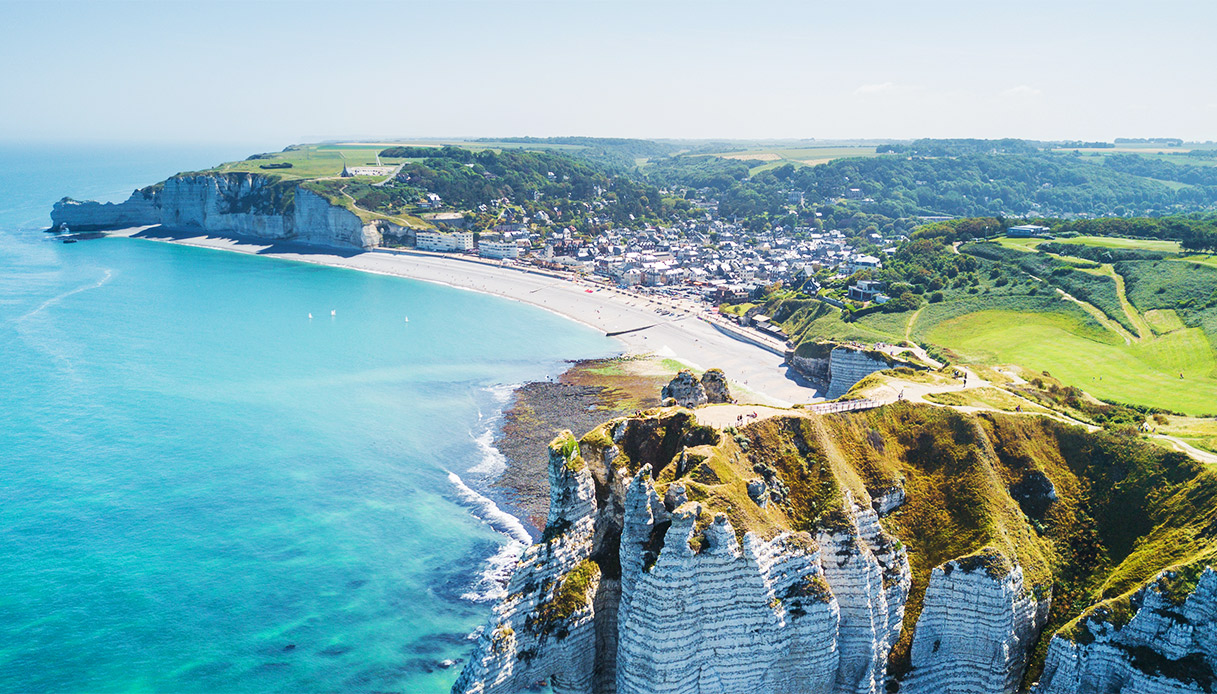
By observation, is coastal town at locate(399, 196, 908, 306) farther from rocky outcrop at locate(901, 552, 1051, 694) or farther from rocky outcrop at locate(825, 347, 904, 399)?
rocky outcrop at locate(901, 552, 1051, 694)

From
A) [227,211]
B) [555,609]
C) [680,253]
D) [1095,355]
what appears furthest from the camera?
[227,211]

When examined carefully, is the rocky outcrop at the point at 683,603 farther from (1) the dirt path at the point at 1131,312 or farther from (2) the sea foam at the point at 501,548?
(1) the dirt path at the point at 1131,312

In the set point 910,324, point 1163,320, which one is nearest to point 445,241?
point 910,324

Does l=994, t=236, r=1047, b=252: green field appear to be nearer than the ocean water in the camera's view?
No

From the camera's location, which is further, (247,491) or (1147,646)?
(247,491)

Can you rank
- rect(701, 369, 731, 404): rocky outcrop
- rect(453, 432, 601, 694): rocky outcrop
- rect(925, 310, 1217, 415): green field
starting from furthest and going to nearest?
rect(925, 310, 1217, 415): green field, rect(701, 369, 731, 404): rocky outcrop, rect(453, 432, 601, 694): rocky outcrop

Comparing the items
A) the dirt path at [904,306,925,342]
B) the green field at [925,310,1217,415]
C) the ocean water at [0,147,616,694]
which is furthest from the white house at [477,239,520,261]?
the green field at [925,310,1217,415]

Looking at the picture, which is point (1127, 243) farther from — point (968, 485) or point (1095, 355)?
point (968, 485)
